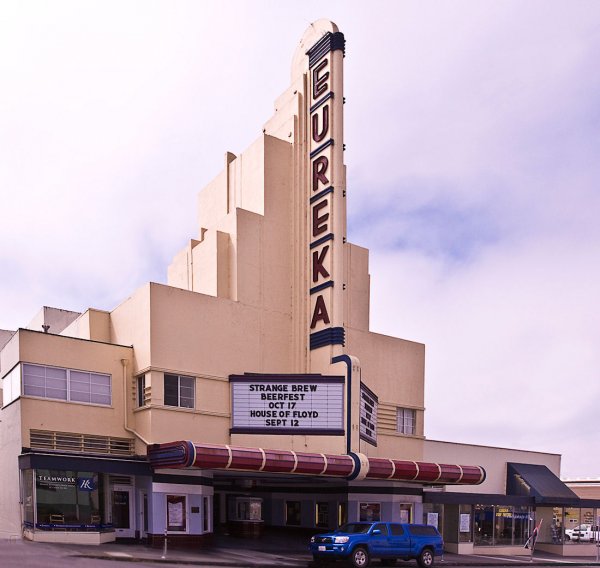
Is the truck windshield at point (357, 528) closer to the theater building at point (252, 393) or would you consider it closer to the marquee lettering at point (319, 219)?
the theater building at point (252, 393)

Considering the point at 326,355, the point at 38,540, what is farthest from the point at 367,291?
the point at 38,540

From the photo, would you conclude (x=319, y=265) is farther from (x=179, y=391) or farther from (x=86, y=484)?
(x=86, y=484)

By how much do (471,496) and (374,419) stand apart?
23.8 ft

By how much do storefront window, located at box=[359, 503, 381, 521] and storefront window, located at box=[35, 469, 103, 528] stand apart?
1248 centimetres

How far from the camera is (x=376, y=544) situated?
25.9 meters

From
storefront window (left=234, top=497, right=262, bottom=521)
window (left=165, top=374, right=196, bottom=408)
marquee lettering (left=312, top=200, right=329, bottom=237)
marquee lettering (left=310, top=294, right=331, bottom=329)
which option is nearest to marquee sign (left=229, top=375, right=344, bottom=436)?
window (left=165, top=374, right=196, bottom=408)

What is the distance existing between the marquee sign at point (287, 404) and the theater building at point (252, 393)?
0.19 ft

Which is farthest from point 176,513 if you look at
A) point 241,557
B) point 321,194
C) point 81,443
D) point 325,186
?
point 325,186

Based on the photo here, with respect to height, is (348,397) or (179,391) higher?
(179,391)

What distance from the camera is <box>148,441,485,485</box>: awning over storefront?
26.0 meters

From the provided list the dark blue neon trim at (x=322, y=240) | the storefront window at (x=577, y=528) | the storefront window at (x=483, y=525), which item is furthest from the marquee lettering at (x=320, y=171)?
the storefront window at (x=577, y=528)

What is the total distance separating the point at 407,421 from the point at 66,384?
17006 mm

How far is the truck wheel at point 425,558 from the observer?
89.7ft

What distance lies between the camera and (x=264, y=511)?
39094mm
